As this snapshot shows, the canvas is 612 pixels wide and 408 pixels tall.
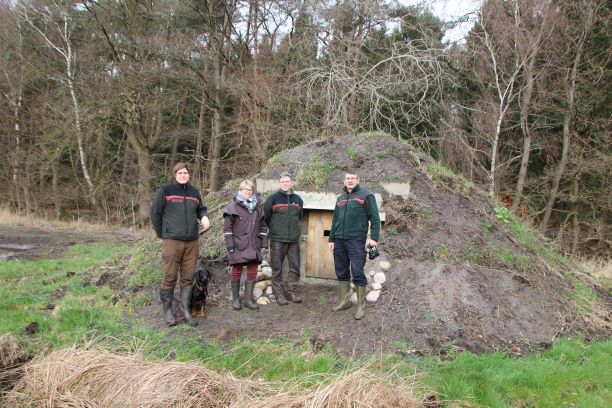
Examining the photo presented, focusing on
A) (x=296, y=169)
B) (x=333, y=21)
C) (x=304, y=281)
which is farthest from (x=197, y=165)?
(x=304, y=281)

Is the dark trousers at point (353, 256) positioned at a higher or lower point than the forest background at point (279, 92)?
lower

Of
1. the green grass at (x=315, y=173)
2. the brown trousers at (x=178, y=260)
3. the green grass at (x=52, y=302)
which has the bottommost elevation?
the green grass at (x=52, y=302)

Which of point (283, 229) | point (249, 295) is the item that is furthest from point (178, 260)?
point (283, 229)

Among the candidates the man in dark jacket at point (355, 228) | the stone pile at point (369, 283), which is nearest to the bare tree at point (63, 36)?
the stone pile at point (369, 283)

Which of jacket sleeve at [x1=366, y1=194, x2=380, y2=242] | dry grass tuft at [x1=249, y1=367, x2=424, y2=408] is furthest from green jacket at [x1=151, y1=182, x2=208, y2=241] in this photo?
dry grass tuft at [x1=249, y1=367, x2=424, y2=408]

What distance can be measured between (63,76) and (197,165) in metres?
5.87

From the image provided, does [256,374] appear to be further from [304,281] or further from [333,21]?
[333,21]

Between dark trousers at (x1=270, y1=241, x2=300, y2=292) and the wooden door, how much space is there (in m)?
0.47

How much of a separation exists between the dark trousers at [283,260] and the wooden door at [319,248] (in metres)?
0.47

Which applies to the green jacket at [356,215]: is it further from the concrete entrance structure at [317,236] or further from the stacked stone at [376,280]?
the concrete entrance structure at [317,236]

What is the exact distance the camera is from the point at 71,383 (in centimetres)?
357

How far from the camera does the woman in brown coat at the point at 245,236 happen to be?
5.41 metres

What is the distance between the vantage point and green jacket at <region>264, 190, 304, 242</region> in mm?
5836

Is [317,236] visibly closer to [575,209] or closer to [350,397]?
[350,397]
